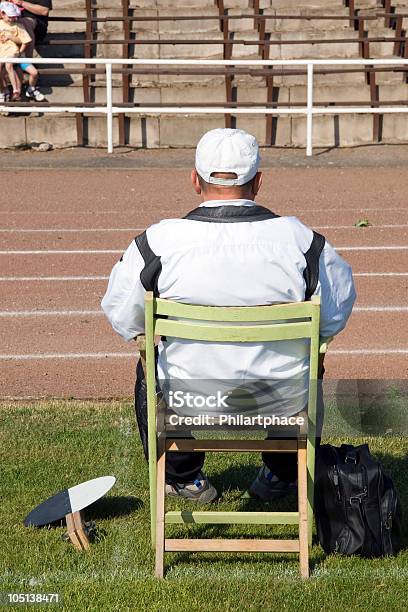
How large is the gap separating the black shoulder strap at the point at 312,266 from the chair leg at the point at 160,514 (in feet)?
2.63

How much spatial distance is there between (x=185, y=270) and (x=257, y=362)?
16.8 inches

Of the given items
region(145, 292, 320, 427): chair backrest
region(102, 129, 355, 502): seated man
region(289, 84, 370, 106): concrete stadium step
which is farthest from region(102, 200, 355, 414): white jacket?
region(289, 84, 370, 106): concrete stadium step

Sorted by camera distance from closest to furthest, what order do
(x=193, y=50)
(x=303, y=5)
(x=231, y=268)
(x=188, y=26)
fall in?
(x=231, y=268)
(x=193, y=50)
(x=188, y=26)
(x=303, y=5)

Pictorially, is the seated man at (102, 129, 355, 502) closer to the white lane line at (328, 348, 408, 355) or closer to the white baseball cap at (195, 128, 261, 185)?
the white baseball cap at (195, 128, 261, 185)

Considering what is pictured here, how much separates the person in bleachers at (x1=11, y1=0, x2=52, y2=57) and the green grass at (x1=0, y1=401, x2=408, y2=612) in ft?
44.5

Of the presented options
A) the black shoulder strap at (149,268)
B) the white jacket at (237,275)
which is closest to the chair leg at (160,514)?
the white jacket at (237,275)

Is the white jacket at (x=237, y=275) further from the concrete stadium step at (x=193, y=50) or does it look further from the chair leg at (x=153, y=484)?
the concrete stadium step at (x=193, y=50)

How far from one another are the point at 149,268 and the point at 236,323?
42 centimetres

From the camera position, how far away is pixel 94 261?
408 inches

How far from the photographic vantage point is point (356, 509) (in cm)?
430

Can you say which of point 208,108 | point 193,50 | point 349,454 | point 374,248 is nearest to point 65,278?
point 374,248

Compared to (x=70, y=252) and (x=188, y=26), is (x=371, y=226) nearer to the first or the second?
(x=70, y=252)

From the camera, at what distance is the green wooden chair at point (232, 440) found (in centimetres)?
394

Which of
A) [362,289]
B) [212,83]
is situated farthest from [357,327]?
[212,83]
